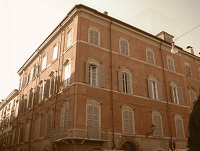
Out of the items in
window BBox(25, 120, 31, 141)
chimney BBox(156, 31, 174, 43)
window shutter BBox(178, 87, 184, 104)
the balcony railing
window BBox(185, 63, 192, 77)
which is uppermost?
chimney BBox(156, 31, 174, 43)

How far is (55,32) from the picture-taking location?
21.7m

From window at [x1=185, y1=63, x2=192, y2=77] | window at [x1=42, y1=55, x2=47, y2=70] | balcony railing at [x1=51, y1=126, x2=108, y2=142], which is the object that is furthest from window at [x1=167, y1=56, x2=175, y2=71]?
window at [x1=42, y1=55, x2=47, y2=70]

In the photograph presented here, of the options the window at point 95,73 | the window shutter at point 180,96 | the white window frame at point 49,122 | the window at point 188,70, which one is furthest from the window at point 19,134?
the window at point 188,70

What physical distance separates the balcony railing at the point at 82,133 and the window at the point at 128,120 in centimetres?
224

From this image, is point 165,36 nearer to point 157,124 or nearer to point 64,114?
point 157,124

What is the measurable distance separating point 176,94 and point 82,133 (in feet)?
40.5

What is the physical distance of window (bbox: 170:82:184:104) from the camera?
22.9 metres

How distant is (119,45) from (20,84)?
1725 centimetres

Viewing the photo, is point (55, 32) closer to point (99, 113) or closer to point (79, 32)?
point (79, 32)

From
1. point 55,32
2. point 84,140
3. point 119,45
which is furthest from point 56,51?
point 84,140

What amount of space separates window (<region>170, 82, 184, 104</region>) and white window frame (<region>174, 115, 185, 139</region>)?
1.67 metres

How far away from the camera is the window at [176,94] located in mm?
22859

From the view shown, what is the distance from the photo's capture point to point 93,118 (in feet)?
52.6

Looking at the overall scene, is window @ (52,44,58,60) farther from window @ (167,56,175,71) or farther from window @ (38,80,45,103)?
window @ (167,56,175,71)
